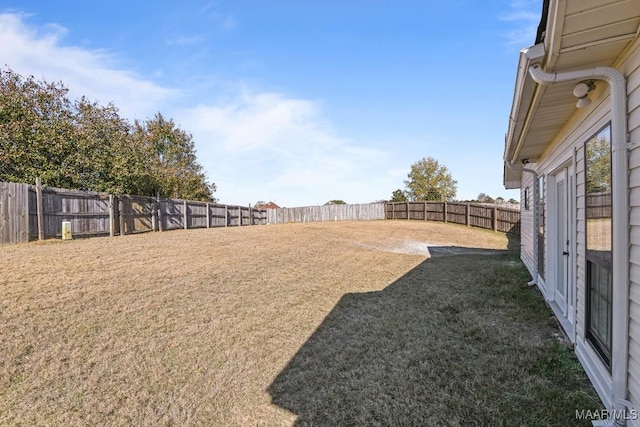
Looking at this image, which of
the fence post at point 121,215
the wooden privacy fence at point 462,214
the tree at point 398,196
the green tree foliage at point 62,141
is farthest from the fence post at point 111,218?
the tree at point 398,196

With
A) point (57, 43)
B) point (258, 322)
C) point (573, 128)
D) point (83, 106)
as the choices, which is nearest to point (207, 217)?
point (83, 106)

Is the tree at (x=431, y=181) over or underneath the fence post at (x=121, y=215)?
over

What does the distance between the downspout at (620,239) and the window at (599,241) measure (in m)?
0.26

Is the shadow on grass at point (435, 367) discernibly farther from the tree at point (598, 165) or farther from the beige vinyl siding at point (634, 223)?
the tree at point (598, 165)

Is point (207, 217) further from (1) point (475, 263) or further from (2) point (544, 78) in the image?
(2) point (544, 78)

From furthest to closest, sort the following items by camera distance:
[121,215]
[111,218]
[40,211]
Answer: [121,215] → [111,218] → [40,211]

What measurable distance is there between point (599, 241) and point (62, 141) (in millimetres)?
15363

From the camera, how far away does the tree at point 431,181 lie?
33.3m

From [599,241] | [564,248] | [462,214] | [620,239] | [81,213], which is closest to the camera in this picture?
[620,239]

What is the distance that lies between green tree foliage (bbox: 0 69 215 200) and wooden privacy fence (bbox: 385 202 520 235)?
55.2 feet

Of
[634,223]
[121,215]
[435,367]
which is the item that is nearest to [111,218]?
[121,215]

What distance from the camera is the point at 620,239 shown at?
2109mm

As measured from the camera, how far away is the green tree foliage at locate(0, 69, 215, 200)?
11.5m

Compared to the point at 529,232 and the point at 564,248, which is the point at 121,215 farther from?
the point at 564,248
